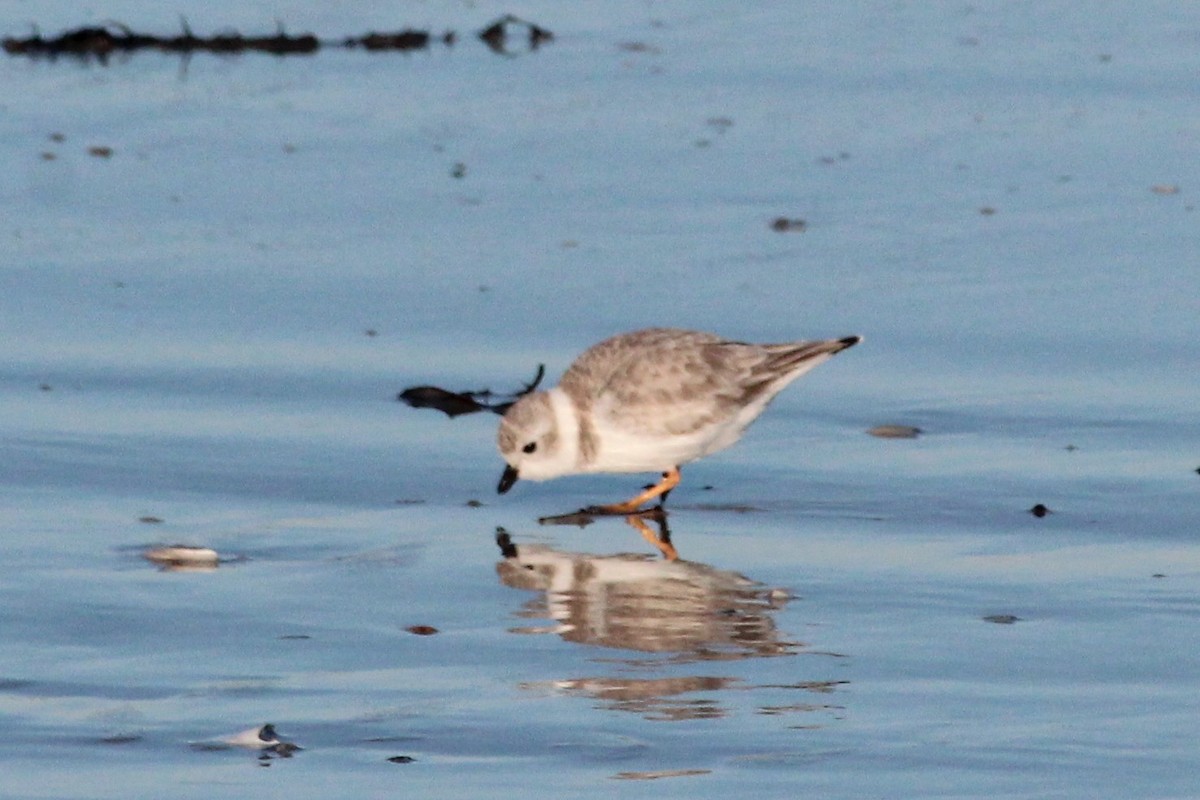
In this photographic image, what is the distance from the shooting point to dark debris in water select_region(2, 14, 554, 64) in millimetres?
12383

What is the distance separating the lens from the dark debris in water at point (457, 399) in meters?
7.55

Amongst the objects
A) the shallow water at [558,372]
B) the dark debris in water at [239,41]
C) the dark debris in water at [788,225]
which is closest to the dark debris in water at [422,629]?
the shallow water at [558,372]

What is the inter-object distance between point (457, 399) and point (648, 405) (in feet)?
2.96

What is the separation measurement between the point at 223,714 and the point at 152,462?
2.27m

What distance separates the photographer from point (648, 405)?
22.8 feet

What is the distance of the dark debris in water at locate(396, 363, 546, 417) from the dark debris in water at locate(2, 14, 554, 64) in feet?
18.1

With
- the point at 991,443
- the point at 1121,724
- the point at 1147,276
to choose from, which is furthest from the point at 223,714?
the point at 1147,276

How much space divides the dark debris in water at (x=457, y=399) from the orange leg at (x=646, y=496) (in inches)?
27.4

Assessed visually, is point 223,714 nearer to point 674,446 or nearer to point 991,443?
point 674,446

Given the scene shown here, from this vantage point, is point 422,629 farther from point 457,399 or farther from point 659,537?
point 457,399

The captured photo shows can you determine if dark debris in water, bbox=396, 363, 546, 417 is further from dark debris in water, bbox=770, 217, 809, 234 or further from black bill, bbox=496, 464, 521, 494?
dark debris in water, bbox=770, 217, 809, 234

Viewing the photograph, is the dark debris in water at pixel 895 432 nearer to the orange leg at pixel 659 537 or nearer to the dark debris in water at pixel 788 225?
the orange leg at pixel 659 537

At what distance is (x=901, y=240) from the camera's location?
940 cm

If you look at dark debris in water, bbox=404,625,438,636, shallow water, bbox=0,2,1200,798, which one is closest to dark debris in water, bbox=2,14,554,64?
shallow water, bbox=0,2,1200,798
